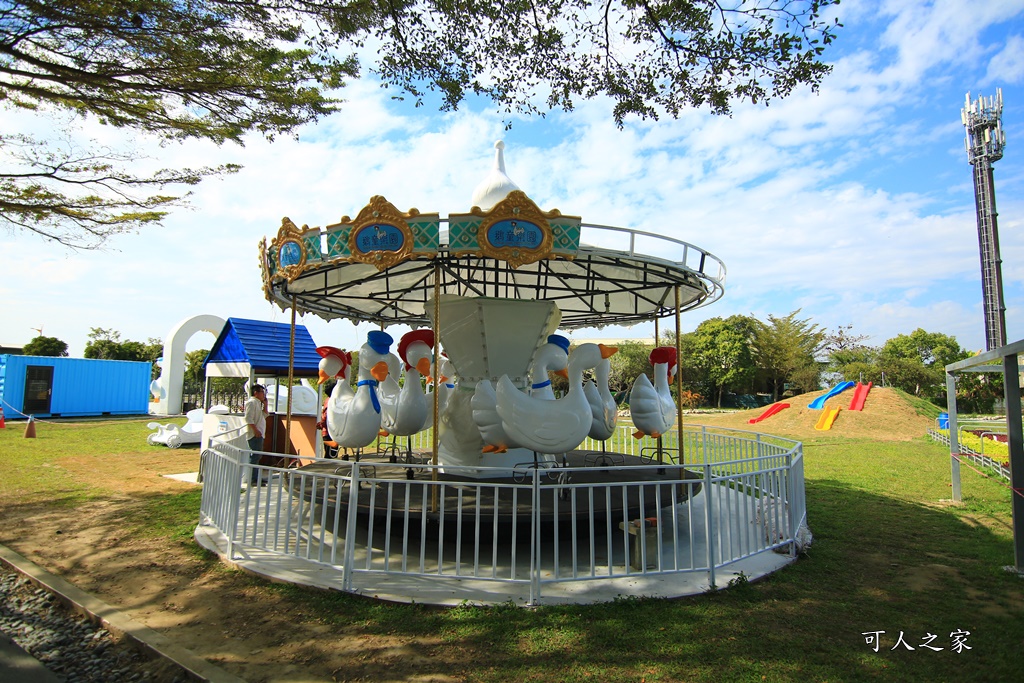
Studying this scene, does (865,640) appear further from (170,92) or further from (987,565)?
(170,92)

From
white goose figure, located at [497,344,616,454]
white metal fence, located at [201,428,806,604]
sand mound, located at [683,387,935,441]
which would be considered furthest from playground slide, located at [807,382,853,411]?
white goose figure, located at [497,344,616,454]

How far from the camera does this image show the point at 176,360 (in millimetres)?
24969

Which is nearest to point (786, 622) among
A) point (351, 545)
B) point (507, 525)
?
point (507, 525)

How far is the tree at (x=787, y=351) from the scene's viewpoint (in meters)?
38.7

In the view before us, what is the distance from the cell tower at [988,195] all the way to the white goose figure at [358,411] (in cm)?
4652

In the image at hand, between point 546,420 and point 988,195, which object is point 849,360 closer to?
point 988,195

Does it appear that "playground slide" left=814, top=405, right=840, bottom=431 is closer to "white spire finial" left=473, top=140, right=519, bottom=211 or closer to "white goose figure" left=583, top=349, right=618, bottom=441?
"white goose figure" left=583, top=349, right=618, bottom=441

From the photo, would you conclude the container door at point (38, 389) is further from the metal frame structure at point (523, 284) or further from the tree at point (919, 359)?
the tree at point (919, 359)

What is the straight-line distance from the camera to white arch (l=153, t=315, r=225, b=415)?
24.5 metres

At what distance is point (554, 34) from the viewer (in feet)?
22.4

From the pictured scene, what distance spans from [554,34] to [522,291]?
4.81 metres

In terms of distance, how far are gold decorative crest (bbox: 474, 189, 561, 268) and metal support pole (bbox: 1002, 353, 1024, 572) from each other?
4.22m

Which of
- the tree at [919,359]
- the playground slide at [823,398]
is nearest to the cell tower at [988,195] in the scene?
the tree at [919,359]

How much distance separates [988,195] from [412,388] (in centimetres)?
4895
